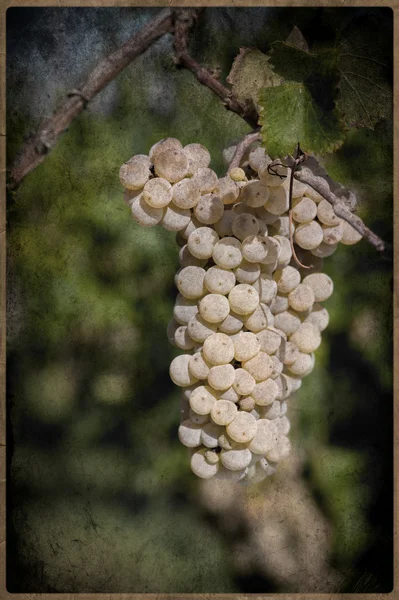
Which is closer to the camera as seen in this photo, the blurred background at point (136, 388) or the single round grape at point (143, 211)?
the single round grape at point (143, 211)

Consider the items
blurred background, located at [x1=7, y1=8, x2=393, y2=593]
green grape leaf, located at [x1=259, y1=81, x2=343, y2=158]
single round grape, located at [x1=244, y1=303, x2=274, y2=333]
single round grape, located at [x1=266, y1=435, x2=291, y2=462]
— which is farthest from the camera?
blurred background, located at [x1=7, y1=8, x2=393, y2=593]

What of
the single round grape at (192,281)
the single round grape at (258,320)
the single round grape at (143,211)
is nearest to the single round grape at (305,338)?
the single round grape at (258,320)

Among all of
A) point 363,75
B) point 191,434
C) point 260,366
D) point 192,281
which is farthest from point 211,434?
point 363,75

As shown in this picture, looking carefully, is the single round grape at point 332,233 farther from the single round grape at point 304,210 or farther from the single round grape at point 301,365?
the single round grape at point 301,365

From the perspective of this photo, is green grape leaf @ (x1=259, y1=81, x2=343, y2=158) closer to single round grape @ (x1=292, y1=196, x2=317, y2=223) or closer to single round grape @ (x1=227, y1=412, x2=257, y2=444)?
single round grape @ (x1=292, y1=196, x2=317, y2=223)

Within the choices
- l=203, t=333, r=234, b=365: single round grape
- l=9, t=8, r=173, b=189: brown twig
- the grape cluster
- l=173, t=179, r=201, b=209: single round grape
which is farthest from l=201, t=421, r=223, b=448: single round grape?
l=9, t=8, r=173, b=189: brown twig

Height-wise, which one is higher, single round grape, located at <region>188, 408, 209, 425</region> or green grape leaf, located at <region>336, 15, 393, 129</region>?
green grape leaf, located at <region>336, 15, 393, 129</region>

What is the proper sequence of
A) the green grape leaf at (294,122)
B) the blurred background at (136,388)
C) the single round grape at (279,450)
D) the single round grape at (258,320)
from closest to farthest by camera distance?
1. the green grape leaf at (294,122)
2. the single round grape at (258,320)
3. the single round grape at (279,450)
4. the blurred background at (136,388)
